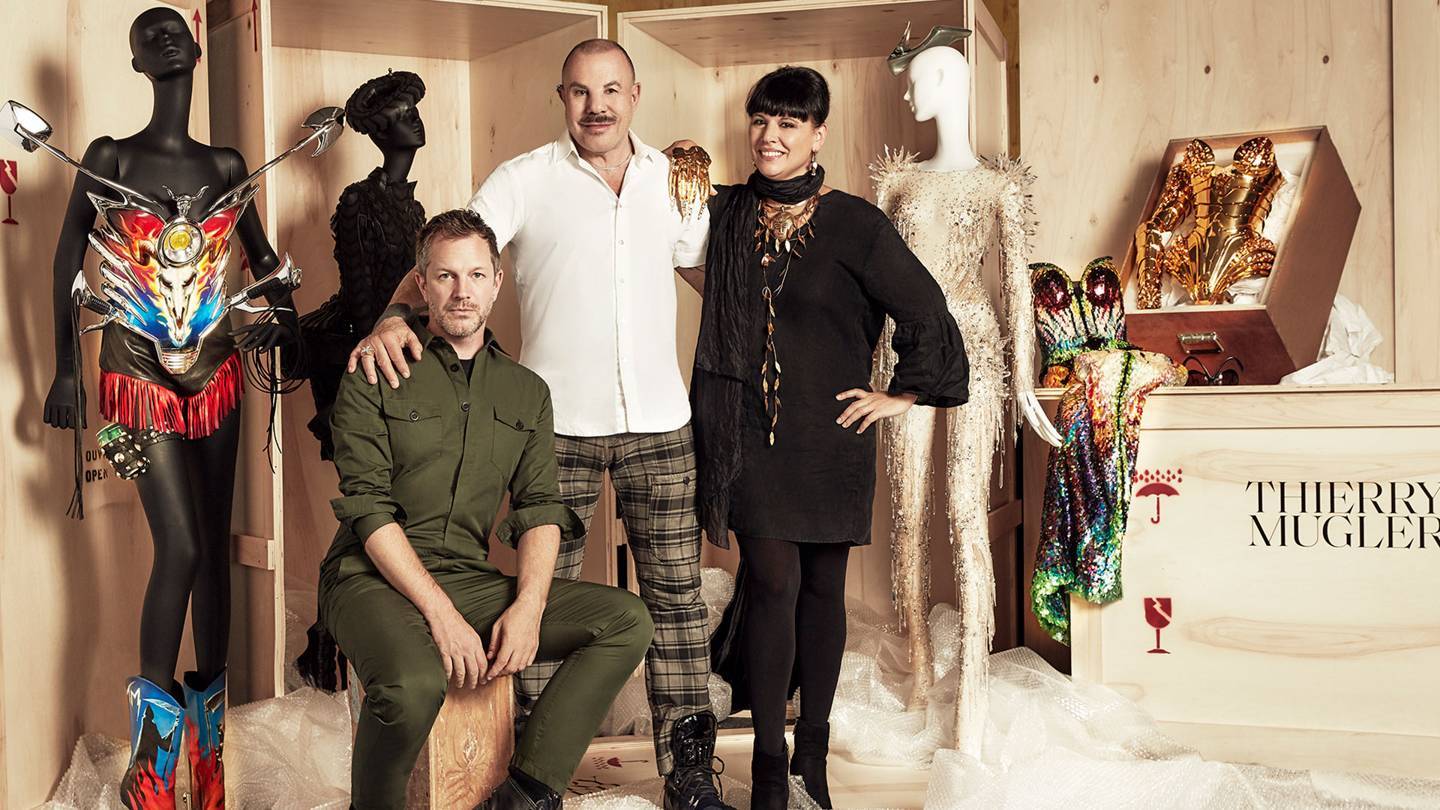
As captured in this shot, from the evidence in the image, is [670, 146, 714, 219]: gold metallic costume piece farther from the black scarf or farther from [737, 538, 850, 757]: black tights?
[737, 538, 850, 757]: black tights

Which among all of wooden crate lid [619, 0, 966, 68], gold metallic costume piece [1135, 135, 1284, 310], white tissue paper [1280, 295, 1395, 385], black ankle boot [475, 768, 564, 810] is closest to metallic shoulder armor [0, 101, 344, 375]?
black ankle boot [475, 768, 564, 810]

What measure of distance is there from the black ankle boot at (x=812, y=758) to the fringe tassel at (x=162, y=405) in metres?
1.47

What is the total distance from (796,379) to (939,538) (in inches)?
63.2

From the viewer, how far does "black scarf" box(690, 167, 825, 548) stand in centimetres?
267

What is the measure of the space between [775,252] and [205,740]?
1.65 m

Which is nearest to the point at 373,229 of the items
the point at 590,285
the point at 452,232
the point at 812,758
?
the point at 590,285

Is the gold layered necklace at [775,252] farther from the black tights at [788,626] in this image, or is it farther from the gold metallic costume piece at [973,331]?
the gold metallic costume piece at [973,331]

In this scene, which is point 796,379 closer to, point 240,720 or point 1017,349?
point 1017,349

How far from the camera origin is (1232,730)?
322cm

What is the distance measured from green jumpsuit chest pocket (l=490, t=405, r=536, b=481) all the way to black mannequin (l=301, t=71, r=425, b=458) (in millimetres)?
1034

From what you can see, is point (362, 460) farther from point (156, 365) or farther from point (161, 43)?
point (161, 43)

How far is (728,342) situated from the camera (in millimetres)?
2678

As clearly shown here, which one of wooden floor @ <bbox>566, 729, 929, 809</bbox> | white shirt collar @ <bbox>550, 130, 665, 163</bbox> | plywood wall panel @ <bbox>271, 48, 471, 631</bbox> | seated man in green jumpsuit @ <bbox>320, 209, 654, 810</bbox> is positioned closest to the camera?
seated man in green jumpsuit @ <bbox>320, 209, 654, 810</bbox>

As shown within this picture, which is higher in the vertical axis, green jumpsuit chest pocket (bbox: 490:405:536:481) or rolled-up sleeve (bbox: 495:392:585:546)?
green jumpsuit chest pocket (bbox: 490:405:536:481)
